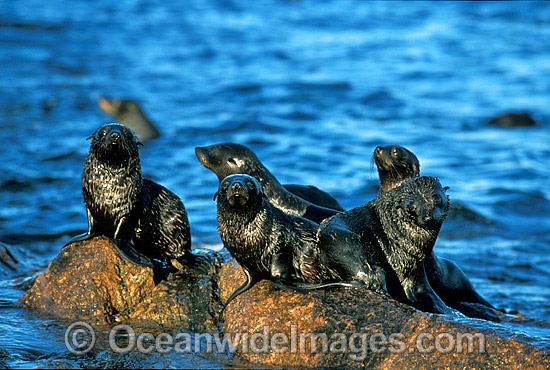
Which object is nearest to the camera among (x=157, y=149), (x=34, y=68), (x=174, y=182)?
(x=174, y=182)

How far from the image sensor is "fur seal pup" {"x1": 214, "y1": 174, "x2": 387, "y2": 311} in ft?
18.8

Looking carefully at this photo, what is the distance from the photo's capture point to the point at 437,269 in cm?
707

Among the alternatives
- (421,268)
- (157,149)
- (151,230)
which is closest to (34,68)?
(157,149)

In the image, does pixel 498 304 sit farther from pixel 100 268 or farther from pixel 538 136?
pixel 538 136

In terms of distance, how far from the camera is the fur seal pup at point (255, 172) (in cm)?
710

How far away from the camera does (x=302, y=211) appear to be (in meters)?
7.09

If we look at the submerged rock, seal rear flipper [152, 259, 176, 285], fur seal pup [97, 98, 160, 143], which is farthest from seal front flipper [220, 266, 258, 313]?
the submerged rock

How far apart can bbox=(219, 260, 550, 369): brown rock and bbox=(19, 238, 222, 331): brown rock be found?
64 cm

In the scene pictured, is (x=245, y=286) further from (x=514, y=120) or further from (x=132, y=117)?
(x=514, y=120)

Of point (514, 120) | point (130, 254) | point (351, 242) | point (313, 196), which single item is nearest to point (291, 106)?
point (514, 120)

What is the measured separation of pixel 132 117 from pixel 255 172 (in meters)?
9.02

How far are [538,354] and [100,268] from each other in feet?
11.9
